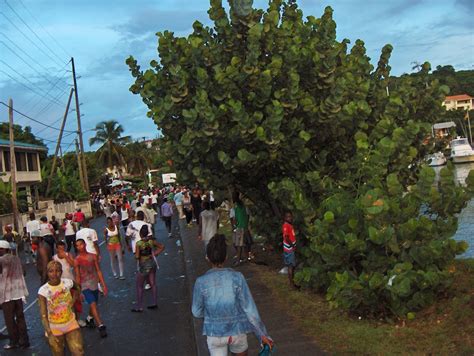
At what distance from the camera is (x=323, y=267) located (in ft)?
28.1

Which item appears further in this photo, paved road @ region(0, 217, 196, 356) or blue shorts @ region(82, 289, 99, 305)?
blue shorts @ region(82, 289, 99, 305)

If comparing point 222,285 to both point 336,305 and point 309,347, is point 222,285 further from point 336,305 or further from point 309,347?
point 336,305

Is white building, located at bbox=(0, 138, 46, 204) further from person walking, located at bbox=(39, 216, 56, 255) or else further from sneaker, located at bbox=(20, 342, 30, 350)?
sneaker, located at bbox=(20, 342, 30, 350)

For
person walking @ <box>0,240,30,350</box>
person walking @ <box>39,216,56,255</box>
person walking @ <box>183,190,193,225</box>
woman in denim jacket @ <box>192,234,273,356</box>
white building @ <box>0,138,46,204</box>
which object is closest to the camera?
woman in denim jacket @ <box>192,234,273,356</box>

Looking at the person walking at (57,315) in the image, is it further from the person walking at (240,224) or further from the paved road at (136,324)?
the person walking at (240,224)

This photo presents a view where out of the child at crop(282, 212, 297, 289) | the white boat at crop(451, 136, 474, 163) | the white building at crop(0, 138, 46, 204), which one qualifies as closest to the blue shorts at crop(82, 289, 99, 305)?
the child at crop(282, 212, 297, 289)

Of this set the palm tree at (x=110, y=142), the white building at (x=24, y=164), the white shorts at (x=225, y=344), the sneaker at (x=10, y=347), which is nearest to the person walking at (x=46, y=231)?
the sneaker at (x=10, y=347)

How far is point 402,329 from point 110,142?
68.6 m

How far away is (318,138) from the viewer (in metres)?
11.0

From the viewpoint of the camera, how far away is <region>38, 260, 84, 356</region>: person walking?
594cm

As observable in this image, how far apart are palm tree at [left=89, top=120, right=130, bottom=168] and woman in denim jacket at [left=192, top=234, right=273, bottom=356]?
2739 inches

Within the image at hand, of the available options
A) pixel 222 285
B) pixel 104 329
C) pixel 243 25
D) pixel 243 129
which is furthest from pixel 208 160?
pixel 222 285

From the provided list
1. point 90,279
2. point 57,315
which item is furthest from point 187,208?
point 57,315

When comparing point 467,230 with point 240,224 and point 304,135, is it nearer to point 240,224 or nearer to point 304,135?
point 240,224
